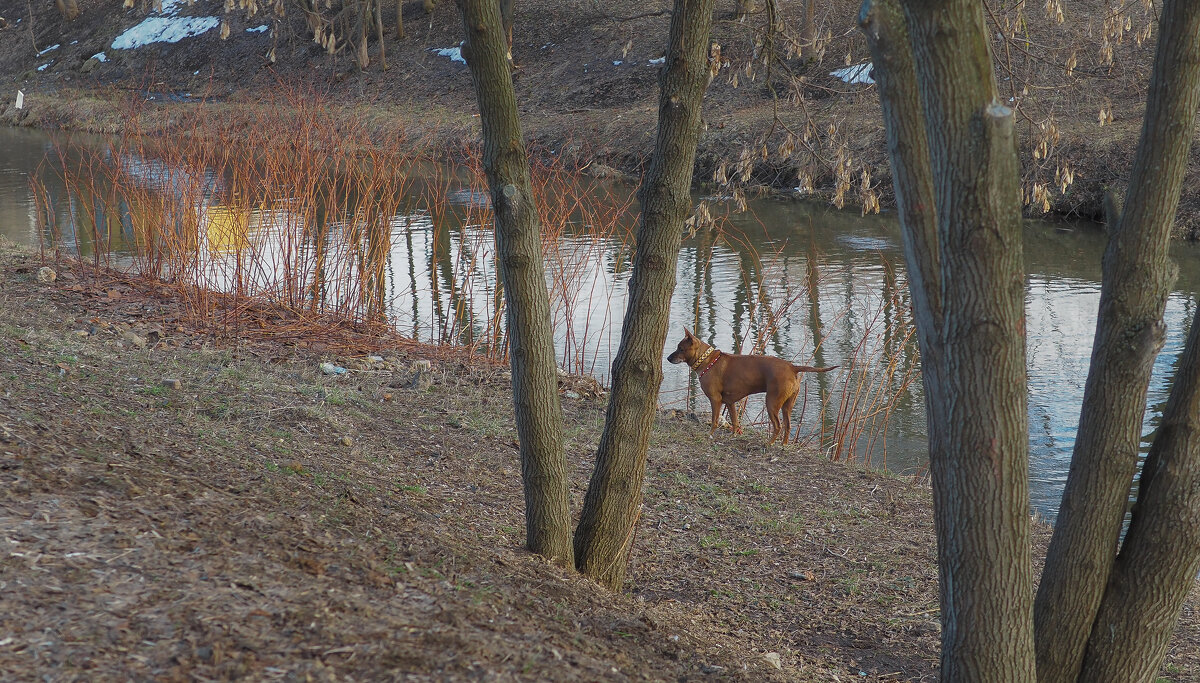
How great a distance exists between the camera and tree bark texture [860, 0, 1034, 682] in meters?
2.16

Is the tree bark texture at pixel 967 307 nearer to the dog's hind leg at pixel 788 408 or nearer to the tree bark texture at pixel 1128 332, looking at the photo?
the tree bark texture at pixel 1128 332

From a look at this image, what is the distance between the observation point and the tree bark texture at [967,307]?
7.09 feet

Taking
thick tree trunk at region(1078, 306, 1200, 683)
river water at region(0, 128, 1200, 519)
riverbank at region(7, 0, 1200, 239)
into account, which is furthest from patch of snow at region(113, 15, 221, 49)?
thick tree trunk at region(1078, 306, 1200, 683)

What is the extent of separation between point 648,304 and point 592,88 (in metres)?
21.9

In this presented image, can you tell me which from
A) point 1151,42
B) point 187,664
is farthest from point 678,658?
point 1151,42

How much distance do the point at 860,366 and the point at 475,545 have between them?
5.57m

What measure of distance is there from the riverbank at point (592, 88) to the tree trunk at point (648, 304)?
861mm

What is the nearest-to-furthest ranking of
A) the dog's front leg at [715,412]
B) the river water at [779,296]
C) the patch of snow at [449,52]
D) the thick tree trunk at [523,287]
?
the thick tree trunk at [523,287] < the dog's front leg at [715,412] < the river water at [779,296] < the patch of snow at [449,52]

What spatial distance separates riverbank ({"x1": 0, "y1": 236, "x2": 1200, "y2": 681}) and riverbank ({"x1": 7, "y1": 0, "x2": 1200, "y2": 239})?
1765 millimetres

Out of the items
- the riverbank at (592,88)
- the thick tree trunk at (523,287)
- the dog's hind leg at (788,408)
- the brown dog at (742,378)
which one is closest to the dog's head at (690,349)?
the brown dog at (742,378)

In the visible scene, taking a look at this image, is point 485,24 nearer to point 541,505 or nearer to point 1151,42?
point 541,505

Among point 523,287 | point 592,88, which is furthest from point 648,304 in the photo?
point 592,88

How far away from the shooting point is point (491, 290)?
1044 centimetres

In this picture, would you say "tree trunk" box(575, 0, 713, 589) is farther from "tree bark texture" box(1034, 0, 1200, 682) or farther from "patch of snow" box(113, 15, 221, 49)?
"patch of snow" box(113, 15, 221, 49)
